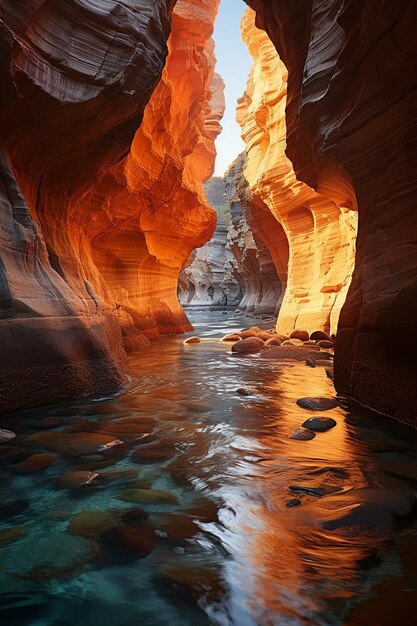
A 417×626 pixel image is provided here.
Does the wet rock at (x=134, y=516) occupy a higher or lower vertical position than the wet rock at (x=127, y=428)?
higher

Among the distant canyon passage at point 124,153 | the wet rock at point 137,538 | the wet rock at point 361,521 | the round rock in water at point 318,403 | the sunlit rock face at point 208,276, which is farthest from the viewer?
the sunlit rock face at point 208,276

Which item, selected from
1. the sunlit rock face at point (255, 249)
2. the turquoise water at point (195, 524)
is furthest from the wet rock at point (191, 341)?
the sunlit rock face at point (255, 249)

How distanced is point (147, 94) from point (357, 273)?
4601mm

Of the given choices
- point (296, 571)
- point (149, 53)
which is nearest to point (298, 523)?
point (296, 571)

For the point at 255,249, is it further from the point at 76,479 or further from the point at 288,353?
the point at 76,479

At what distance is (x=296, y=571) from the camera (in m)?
2.04

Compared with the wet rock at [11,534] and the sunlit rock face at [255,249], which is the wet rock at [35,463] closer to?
the wet rock at [11,534]

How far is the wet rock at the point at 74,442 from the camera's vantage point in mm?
3727

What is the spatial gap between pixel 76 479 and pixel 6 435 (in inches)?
49.5

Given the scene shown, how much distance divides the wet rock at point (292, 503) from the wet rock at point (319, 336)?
1024 centimetres

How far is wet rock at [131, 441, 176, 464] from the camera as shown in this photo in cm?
352

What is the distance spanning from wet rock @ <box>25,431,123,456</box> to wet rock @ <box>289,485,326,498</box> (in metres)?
1.75

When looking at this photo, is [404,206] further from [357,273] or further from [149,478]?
[149,478]

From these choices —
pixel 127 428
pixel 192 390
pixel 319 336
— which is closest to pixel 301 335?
pixel 319 336
